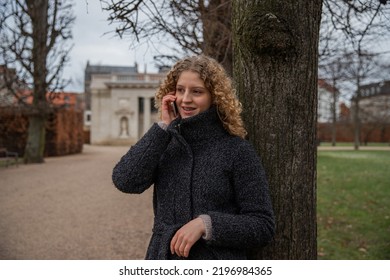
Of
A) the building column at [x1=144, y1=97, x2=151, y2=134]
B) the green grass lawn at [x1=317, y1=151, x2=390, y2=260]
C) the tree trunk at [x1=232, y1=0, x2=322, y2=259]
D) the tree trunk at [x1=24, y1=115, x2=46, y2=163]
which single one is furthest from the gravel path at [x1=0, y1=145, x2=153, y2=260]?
the building column at [x1=144, y1=97, x2=151, y2=134]

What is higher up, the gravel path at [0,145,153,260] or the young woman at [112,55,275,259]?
the young woman at [112,55,275,259]

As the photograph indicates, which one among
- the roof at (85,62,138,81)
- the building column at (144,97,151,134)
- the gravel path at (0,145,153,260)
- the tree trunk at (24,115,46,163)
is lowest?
the gravel path at (0,145,153,260)

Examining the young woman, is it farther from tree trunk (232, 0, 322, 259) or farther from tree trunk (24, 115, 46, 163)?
tree trunk (24, 115, 46, 163)

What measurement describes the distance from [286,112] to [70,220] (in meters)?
5.74

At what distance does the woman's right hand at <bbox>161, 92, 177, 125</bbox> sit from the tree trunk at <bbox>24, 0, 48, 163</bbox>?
1220 centimetres

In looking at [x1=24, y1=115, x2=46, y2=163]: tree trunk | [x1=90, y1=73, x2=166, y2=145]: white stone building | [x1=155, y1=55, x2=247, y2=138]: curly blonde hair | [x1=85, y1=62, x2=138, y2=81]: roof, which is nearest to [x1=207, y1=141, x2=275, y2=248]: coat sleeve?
[x1=155, y1=55, x2=247, y2=138]: curly blonde hair

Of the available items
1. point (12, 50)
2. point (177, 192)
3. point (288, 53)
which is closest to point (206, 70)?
point (288, 53)

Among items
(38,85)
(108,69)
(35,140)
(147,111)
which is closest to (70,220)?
(38,85)

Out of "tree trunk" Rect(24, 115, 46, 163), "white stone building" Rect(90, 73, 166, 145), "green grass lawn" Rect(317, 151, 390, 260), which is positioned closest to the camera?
"green grass lawn" Rect(317, 151, 390, 260)

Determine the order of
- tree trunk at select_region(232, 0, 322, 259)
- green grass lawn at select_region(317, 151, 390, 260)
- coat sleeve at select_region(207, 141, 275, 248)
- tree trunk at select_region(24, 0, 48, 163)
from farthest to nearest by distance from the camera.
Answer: tree trunk at select_region(24, 0, 48, 163), green grass lawn at select_region(317, 151, 390, 260), tree trunk at select_region(232, 0, 322, 259), coat sleeve at select_region(207, 141, 275, 248)

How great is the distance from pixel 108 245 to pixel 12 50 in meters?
9.84

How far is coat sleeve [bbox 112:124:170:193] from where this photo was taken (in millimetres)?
1724

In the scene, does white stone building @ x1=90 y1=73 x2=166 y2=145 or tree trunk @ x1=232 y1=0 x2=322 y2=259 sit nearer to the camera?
tree trunk @ x1=232 y1=0 x2=322 y2=259

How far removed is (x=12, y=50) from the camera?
12.9 metres
